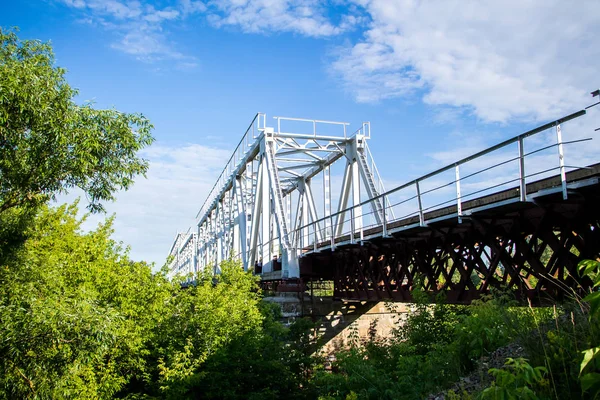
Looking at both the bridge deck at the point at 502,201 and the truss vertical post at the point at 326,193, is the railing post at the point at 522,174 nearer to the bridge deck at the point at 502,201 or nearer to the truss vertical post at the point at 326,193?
the bridge deck at the point at 502,201

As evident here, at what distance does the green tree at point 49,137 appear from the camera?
10.0m

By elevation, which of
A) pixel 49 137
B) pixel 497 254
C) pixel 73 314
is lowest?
pixel 73 314

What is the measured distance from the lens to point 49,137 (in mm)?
10547

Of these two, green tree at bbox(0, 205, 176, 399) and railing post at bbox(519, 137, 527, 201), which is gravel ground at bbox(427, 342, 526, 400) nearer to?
railing post at bbox(519, 137, 527, 201)

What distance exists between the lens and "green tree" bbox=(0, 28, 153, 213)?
10.0 meters

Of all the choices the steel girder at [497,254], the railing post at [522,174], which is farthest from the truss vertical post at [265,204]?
the railing post at [522,174]

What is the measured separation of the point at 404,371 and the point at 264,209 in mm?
18049

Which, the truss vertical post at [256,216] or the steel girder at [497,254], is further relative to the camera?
the truss vertical post at [256,216]

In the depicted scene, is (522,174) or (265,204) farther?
(265,204)

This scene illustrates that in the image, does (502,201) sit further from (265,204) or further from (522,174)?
(265,204)

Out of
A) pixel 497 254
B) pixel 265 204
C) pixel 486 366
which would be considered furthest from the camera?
pixel 265 204

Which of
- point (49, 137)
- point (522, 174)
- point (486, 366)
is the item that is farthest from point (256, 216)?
point (486, 366)

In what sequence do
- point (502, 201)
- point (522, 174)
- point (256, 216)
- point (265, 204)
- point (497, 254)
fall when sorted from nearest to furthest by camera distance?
point (522, 174), point (502, 201), point (497, 254), point (265, 204), point (256, 216)

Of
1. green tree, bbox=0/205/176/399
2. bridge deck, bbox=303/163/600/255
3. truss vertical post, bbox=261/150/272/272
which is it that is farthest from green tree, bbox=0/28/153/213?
truss vertical post, bbox=261/150/272/272
